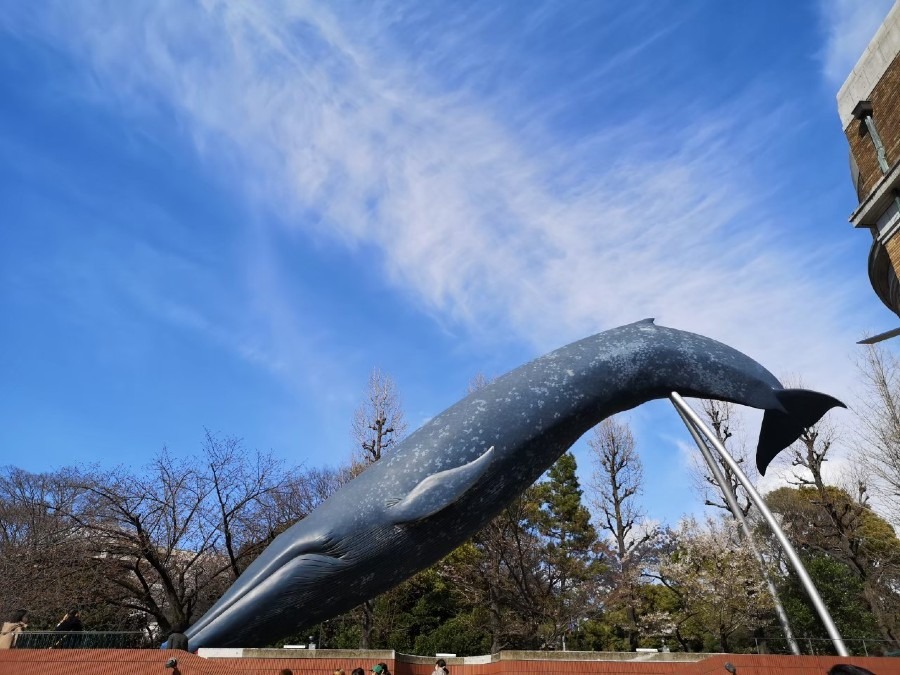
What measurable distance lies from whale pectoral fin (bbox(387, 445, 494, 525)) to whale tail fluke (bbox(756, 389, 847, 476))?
4.49 m

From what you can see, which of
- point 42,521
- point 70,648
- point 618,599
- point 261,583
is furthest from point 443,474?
point 42,521

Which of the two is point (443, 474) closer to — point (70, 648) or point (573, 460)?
point (70, 648)

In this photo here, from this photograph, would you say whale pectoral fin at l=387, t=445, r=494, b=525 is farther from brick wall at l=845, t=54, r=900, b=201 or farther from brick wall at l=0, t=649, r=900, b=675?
brick wall at l=845, t=54, r=900, b=201

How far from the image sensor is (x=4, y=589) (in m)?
17.6

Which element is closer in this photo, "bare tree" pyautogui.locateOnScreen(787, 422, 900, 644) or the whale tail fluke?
the whale tail fluke

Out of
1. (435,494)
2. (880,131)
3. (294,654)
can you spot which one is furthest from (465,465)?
(880,131)

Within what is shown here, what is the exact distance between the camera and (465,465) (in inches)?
269

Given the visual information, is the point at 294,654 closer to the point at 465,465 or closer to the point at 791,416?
the point at 465,465

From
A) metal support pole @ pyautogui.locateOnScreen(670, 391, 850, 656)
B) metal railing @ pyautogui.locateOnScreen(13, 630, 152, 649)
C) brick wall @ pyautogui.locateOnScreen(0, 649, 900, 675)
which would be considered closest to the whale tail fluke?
metal support pole @ pyautogui.locateOnScreen(670, 391, 850, 656)

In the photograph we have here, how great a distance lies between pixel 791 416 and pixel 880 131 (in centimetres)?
791

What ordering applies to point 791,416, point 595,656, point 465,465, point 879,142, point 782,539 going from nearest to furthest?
point 465,465 → point 782,539 → point 791,416 → point 595,656 → point 879,142

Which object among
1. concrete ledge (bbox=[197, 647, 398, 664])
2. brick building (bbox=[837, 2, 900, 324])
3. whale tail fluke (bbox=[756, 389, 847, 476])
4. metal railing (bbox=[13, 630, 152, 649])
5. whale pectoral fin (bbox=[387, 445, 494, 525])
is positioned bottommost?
concrete ledge (bbox=[197, 647, 398, 664])

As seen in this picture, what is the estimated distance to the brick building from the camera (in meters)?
12.3

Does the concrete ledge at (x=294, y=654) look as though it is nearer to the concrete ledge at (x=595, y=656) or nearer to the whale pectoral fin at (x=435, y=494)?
the concrete ledge at (x=595, y=656)
